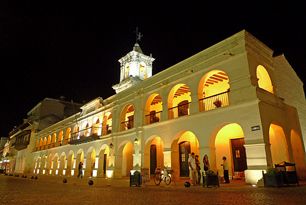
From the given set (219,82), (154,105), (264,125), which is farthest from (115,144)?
(264,125)

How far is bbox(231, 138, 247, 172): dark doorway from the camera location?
557 inches

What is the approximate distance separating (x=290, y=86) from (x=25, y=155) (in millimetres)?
42033

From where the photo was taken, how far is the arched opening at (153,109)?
17.4 m

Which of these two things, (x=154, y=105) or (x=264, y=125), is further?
(x=154, y=105)

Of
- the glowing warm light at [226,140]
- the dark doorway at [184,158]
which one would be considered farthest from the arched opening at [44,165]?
the glowing warm light at [226,140]

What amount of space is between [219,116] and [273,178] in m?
3.94

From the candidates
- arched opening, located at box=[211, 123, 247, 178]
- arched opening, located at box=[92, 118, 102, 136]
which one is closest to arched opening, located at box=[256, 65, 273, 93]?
arched opening, located at box=[211, 123, 247, 178]

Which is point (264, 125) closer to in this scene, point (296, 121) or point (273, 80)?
point (273, 80)

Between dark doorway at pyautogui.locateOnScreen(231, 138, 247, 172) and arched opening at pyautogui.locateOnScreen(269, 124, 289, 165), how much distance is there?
6.01 ft

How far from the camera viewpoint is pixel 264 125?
10.6 metres

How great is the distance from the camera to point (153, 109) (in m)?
21.2

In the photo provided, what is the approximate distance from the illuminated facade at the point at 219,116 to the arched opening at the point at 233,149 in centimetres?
6

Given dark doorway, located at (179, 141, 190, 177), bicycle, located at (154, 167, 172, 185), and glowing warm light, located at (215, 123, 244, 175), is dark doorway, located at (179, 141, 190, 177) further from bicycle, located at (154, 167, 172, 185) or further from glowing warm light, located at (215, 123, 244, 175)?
bicycle, located at (154, 167, 172, 185)

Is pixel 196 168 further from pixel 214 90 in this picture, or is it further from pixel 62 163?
pixel 62 163
